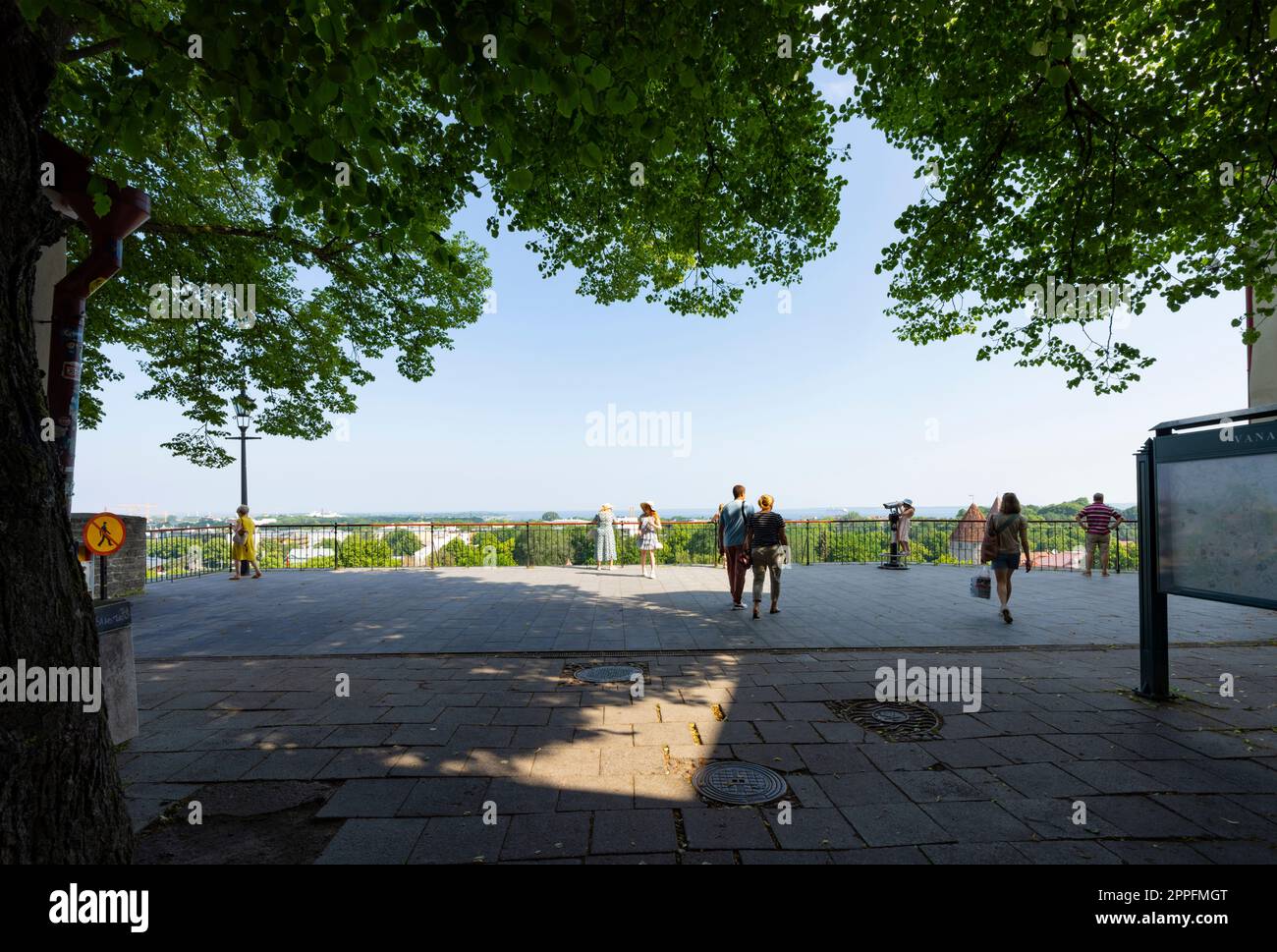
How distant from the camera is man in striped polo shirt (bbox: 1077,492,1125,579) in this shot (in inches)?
519

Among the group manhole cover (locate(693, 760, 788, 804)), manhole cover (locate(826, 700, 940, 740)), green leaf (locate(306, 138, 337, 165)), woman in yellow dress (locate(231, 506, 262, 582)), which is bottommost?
manhole cover (locate(826, 700, 940, 740))

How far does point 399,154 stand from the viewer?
3.33m

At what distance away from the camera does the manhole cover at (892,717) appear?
4.02m

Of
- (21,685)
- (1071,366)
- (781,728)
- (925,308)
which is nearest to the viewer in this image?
(21,685)

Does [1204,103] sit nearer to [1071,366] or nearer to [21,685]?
[1071,366]

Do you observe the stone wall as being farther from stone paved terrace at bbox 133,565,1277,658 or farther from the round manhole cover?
the round manhole cover

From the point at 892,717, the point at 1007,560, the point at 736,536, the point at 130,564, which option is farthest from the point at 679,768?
the point at 130,564

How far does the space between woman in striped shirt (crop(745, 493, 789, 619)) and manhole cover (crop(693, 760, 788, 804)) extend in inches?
197

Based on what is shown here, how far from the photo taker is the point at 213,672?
577 centimetres

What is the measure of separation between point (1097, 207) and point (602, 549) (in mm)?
12538

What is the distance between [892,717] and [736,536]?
5.08m

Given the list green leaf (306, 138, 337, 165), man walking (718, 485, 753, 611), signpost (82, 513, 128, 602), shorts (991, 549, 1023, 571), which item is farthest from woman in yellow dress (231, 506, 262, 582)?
shorts (991, 549, 1023, 571)

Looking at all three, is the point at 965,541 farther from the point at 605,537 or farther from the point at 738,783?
the point at 738,783

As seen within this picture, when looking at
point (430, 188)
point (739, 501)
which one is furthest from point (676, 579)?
point (430, 188)
